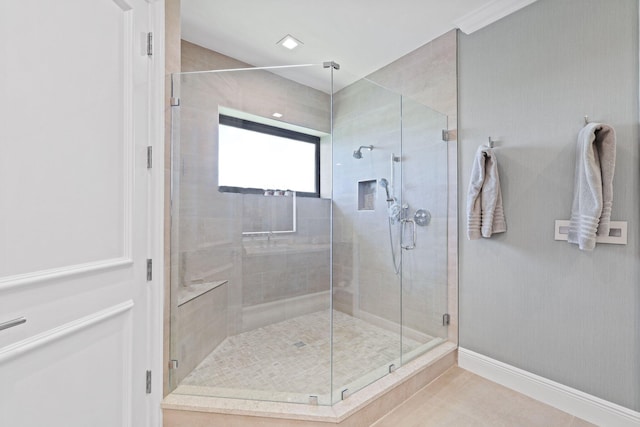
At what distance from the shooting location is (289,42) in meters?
2.34

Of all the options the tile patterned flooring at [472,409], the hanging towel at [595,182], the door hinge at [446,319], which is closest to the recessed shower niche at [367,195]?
the door hinge at [446,319]

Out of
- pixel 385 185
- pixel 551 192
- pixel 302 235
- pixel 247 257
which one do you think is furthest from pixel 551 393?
pixel 247 257

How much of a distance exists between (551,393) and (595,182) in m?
1.26

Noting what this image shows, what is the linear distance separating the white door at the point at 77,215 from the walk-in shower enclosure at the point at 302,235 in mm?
268

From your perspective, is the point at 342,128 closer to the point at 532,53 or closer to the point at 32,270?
the point at 532,53

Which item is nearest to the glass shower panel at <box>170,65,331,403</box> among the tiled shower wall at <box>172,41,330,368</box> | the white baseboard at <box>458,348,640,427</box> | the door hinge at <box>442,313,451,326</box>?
the tiled shower wall at <box>172,41,330,368</box>

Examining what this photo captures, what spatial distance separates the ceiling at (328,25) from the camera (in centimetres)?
190

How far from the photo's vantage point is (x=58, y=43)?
942 millimetres

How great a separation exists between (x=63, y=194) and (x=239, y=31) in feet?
6.08

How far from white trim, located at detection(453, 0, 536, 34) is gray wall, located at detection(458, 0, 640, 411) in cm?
5

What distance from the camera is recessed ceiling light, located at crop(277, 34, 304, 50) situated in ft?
7.49

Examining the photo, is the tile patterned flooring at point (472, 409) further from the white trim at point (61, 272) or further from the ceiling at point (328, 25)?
the ceiling at point (328, 25)

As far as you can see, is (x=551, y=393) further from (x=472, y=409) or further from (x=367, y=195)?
Answer: (x=367, y=195)

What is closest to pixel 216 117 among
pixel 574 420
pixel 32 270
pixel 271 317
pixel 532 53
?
pixel 32 270
